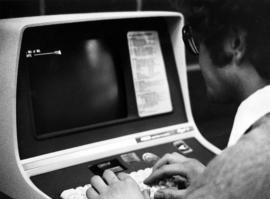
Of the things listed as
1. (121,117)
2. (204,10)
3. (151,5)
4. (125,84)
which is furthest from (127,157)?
(151,5)

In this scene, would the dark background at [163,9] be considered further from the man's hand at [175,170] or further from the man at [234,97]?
the man's hand at [175,170]

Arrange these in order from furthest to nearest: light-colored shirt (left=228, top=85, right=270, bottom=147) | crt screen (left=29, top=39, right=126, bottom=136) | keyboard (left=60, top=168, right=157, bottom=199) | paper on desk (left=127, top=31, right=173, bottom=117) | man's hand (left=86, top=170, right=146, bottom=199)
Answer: paper on desk (left=127, top=31, right=173, bottom=117) < crt screen (left=29, top=39, right=126, bottom=136) < keyboard (left=60, top=168, right=157, bottom=199) < man's hand (left=86, top=170, right=146, bottom=199) < light-colored shirt (left=228, top=85, right=270, bottom=147)

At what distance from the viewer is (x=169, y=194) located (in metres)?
1.16

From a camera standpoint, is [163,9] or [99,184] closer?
[99,184]

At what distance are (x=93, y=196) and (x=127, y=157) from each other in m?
0.33

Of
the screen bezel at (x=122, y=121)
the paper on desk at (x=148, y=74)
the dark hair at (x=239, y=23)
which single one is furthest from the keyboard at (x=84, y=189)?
the dark hair at (x=239, y=23)

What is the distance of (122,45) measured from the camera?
5.07 ft

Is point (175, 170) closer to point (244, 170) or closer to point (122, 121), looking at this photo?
point (122, 121)

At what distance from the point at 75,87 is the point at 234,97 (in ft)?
1.80

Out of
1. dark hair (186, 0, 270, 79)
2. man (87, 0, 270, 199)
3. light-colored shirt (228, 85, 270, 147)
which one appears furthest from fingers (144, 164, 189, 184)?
dark hair (186, 0, 270, 79)

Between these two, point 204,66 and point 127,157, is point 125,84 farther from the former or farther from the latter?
point 204,66

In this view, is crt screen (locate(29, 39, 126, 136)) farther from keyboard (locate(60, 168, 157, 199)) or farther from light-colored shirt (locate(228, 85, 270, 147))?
light-colored shirt (locate(228, 85, 270, 147))

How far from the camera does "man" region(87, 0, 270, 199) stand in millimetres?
845

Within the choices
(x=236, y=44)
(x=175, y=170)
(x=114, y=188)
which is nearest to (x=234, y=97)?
(x=236, y=44)
